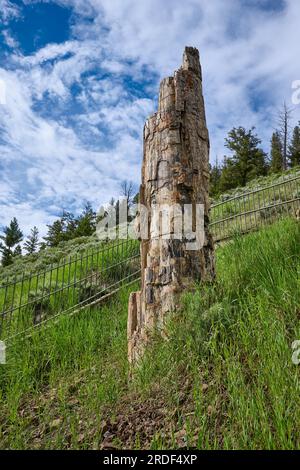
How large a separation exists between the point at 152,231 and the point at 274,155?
4801 centimetres

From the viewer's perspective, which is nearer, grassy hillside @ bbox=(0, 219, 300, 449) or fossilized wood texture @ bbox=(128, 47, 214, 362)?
grassy hillside @ bbox=(0, 219, 300, 449)

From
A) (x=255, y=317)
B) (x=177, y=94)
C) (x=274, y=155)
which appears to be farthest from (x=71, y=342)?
(x=274, y=155)

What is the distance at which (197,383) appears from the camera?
2502 mm

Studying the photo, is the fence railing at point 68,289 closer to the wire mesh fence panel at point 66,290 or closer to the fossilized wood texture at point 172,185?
the wire mesh fence panel at point 66,290

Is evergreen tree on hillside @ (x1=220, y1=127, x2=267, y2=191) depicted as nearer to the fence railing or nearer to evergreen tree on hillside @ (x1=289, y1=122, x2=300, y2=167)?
evergreen tree on hillside @ (x1=289, y1=122, x2=300, y2=167)

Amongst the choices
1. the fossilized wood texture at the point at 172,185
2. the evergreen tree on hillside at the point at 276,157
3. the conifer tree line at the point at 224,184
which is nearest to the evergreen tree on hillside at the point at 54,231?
the conifer tree line at the point at 224,184

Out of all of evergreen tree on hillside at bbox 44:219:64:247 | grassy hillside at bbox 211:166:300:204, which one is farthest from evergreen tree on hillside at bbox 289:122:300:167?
evergreen tree on hillside at bbox 44:219:64:247

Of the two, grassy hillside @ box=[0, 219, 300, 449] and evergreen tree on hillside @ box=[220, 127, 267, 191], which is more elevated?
evergreen tree on hillside @ box=[220, 127, 267, 191]

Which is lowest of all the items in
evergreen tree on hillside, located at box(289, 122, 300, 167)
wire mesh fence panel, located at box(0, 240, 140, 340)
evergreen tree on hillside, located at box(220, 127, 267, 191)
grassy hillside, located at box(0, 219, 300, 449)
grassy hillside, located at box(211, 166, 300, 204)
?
grassy hillside, located at box(0, 219, 300, 449)

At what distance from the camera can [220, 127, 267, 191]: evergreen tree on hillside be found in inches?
1543

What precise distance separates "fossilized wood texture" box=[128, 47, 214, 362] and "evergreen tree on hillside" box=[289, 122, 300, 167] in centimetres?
4684

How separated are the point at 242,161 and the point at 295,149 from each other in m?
14.0

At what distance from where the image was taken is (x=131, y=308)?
4.13 meters

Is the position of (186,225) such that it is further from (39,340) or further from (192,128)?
(39,340)
